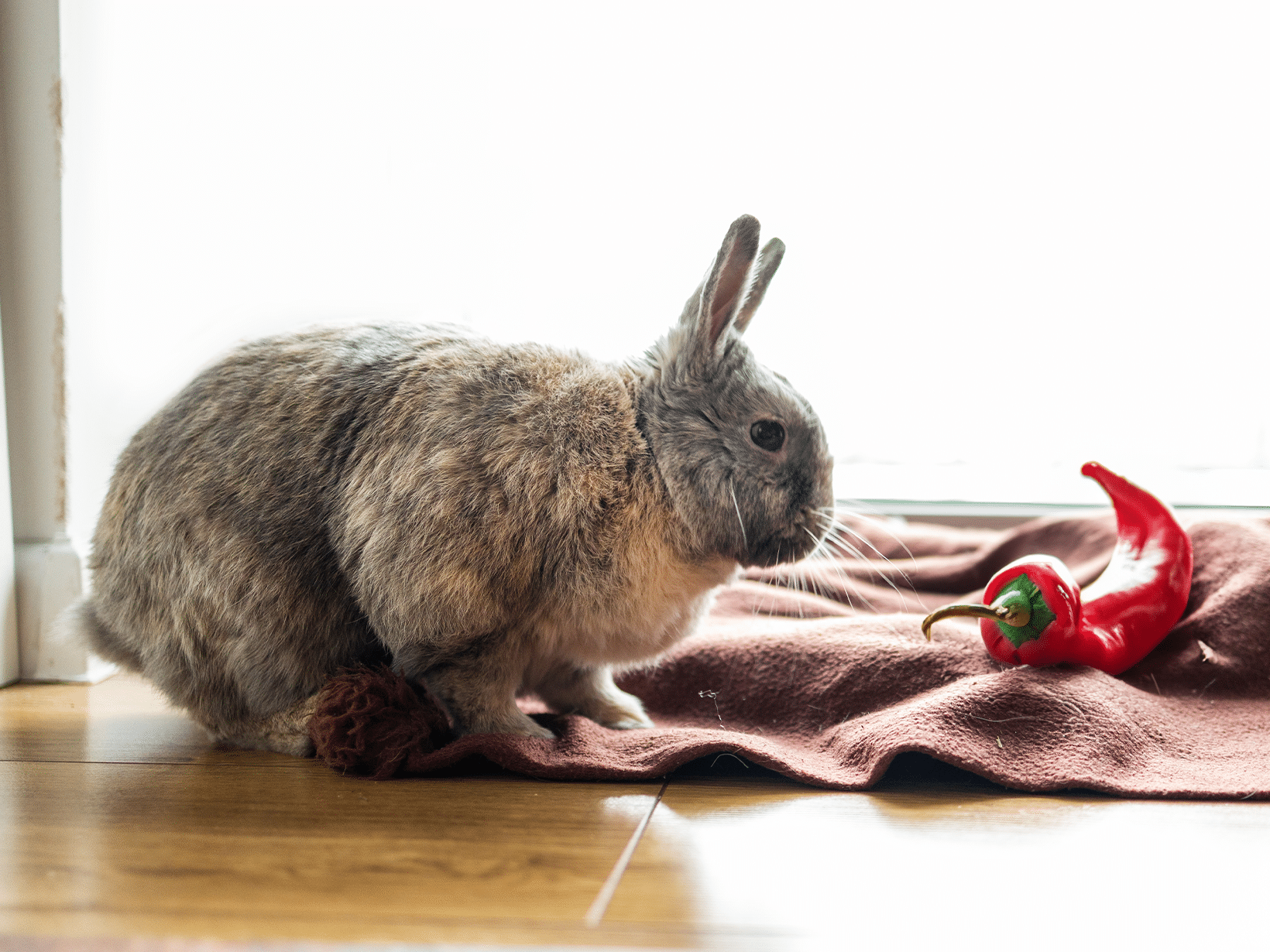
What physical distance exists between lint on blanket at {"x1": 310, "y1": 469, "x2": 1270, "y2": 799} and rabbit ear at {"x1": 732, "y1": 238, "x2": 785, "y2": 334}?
427mm

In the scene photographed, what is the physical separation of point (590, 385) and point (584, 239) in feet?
4.25

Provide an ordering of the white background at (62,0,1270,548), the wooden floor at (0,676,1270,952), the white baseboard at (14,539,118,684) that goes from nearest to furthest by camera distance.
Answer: the wooden floor at (0,676,1270,952) → the white baseboard at (14,539,118,684) → the white background at (62,0,1270,548)

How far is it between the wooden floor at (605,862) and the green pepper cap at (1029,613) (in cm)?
27

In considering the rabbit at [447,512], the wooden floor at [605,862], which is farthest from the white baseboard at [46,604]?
the wooden floor at [605,862]

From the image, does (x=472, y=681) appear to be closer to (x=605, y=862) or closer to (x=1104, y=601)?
(x=605, y=862)

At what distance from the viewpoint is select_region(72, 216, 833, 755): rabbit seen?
1.45 m

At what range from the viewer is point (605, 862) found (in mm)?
1122

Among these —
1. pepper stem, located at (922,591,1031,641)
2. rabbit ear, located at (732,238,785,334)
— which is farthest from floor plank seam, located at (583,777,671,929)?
rabbit ear, located at (732,238,785,334)

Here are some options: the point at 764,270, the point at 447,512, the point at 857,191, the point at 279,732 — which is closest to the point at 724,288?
the point at 764,270

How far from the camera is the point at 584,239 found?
2.76m

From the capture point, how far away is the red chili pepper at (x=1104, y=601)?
159 centimetres

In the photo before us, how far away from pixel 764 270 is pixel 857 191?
1.26 metres

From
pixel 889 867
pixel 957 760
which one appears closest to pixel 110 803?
pixel 889 867

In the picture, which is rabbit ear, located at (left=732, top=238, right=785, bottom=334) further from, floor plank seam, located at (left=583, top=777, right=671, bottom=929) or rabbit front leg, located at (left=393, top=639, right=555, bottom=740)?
floor plank seam, located at (left=583, top=777, right=671, bottom=929)
